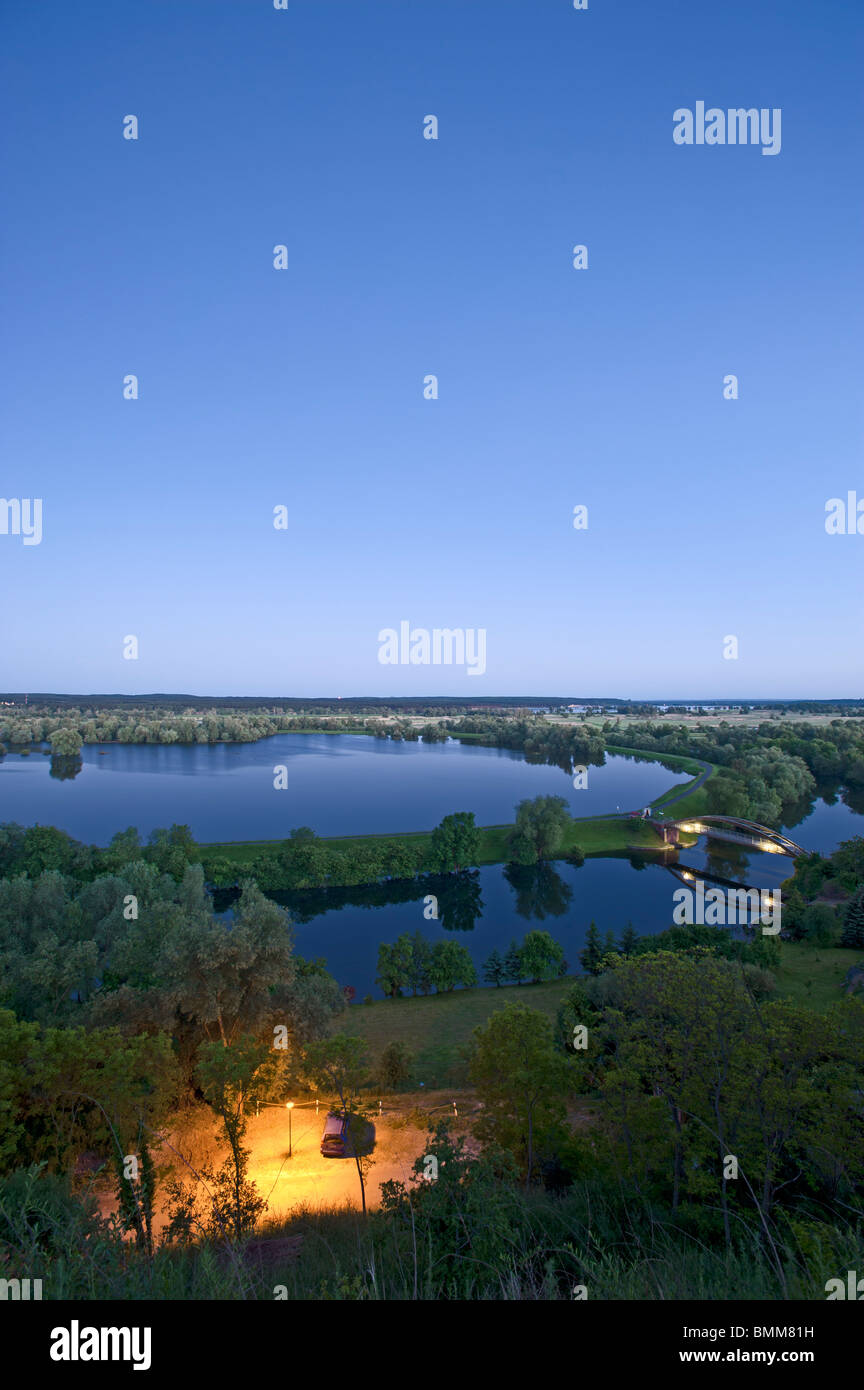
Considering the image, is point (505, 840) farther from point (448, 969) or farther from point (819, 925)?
point (819, 925)

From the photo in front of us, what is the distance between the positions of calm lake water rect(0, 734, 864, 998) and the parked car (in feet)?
48.7

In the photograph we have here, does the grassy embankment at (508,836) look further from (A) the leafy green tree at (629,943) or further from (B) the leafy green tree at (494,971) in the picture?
(A) the leafy green tree at (629,943)

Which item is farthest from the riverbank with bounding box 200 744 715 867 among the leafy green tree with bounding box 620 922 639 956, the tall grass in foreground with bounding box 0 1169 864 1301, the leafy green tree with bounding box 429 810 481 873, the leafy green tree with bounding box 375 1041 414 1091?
the tall grass in foreground with bounding box 0 1169 864 1301

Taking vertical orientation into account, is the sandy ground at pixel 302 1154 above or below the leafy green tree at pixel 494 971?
above

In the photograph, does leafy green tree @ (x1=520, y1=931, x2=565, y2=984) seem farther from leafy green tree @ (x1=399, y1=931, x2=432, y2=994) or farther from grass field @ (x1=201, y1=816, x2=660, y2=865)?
grass field @ (x1=201, y1=816, x2=660, y2=865)

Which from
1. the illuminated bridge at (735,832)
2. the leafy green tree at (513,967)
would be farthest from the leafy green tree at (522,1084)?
the illuminated bridge at (735,832)

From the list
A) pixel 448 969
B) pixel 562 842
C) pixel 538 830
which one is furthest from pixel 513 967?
pixel 562 842

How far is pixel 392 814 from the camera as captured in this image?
226 feet

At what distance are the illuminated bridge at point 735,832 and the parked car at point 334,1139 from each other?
49.4 m

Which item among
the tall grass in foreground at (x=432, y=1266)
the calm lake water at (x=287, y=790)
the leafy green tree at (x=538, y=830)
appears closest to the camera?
the tall grass in foreground at (x=432, y=1266)

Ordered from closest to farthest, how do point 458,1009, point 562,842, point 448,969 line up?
point 458,1009
point 448,969
point 562,842

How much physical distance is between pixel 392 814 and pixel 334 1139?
177 ft

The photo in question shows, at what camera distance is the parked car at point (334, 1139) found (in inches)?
578
